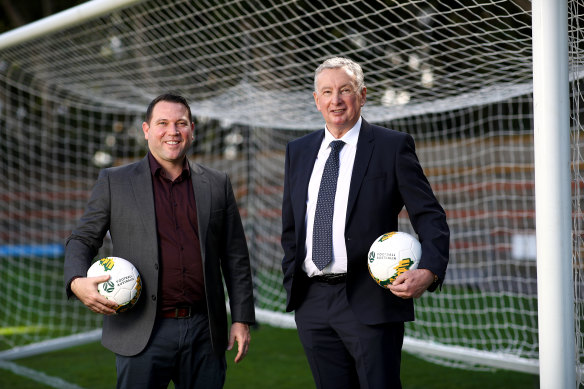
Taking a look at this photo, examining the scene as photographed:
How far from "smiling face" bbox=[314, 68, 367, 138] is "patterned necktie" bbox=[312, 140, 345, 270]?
13cm

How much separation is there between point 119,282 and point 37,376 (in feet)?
11.2

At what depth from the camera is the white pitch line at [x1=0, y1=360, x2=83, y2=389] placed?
5414 mm

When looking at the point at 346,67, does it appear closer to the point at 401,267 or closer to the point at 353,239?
the point at 353,239

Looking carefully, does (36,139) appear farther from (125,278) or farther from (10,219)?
(125,278)

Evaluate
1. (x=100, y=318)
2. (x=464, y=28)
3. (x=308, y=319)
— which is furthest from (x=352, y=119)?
(x=100, y=318)

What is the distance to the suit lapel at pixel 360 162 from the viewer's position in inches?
110

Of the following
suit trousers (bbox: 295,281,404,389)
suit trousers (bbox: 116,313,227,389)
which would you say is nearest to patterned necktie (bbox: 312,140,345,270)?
suit trousers (bbox: 295,281,404,389)

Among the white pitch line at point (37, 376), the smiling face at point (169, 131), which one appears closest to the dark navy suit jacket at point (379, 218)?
the smiling face at point (169, 131)

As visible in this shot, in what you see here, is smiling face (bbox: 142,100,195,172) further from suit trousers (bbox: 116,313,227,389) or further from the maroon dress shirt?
suit trousers (bbox: 116,313,227,389)

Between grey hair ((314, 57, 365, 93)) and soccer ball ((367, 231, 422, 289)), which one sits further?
grey hair ((314, 57, 365, 93))

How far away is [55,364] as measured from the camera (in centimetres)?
615

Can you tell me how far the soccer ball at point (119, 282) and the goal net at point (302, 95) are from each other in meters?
2.12

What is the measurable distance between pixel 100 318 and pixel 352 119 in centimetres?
657

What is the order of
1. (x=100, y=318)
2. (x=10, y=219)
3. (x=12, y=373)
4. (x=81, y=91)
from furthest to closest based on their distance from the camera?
(x=10, y=219) → (x=100, y=318) → (x=81, y=91) → (x=12, y=373)
